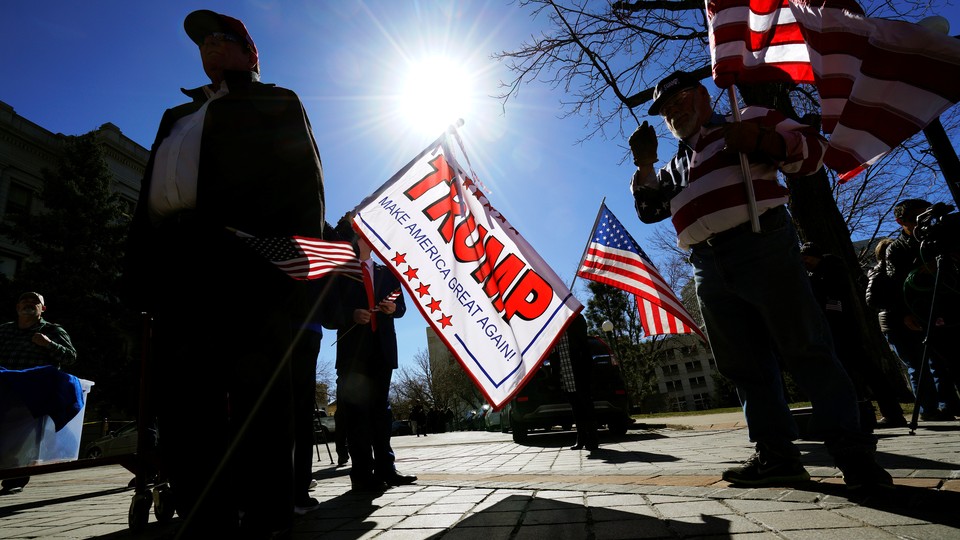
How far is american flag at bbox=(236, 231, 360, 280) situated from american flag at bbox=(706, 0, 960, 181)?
2.61m

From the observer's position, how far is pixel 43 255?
70.0ft

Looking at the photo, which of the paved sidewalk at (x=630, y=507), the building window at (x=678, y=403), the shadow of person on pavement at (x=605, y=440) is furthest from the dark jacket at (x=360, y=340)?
the building window at (x=678, y=403)

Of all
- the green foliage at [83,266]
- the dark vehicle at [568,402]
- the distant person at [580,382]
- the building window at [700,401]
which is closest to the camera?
the distant person at [580,382]

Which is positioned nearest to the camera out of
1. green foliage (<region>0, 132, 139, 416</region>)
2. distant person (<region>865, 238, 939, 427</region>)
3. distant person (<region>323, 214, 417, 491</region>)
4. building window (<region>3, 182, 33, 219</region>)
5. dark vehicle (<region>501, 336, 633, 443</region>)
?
distant person (<region>323, 214, 417, 491</region>)

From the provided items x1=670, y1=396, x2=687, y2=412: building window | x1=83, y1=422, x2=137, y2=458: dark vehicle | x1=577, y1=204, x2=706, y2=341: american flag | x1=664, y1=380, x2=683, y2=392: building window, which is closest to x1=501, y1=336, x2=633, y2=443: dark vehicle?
x1=577, y1=204, x2=706, y2=341: american flag

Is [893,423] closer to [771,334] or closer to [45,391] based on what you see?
[771,334]

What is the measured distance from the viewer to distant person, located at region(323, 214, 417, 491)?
3.50m

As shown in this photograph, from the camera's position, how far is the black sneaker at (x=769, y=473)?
226cm

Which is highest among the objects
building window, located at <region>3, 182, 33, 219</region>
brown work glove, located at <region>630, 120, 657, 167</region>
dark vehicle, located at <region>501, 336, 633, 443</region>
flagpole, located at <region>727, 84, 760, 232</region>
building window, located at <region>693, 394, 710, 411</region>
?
building window, located at <region>3, 182, 33, 219</region>

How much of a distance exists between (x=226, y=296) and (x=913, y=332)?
6.77m

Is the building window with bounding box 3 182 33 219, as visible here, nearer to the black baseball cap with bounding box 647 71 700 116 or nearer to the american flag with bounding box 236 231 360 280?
the american flag with bounding box 236 231 360 280

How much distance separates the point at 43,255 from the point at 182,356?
26989mm

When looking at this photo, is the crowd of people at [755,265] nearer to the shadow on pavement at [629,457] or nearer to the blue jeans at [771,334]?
the blue jeans at [771,334]

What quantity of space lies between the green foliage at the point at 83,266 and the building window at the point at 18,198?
150 inches
